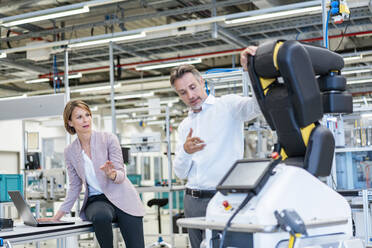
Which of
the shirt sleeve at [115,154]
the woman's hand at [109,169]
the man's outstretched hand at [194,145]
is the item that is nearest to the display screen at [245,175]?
the man's outstretched hand at [194,145]

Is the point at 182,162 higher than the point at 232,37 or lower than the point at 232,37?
lower

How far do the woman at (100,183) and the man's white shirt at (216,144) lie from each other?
0.65 m

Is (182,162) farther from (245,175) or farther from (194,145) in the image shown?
(245,175)

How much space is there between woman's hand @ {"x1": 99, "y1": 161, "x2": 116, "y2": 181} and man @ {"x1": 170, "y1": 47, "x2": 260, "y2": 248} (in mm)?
548

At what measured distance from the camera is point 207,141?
2.36 metres

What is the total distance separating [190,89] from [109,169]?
2.58 ft

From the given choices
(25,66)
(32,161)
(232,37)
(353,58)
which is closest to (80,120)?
(32,161)

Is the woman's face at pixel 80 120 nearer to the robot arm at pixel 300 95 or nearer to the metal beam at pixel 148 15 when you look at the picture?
the robot arm at pixel 300 95

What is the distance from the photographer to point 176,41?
983cm

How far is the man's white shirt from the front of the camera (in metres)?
2.33

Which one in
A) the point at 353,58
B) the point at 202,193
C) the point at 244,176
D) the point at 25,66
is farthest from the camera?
the point at 25,66

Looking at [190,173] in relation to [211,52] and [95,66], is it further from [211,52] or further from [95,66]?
[95,66]

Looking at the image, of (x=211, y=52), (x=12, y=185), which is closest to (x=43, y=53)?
(x=211, y=52)

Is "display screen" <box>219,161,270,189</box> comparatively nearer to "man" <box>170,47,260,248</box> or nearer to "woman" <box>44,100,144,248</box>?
"man" <box>170,47,260,248</box>
